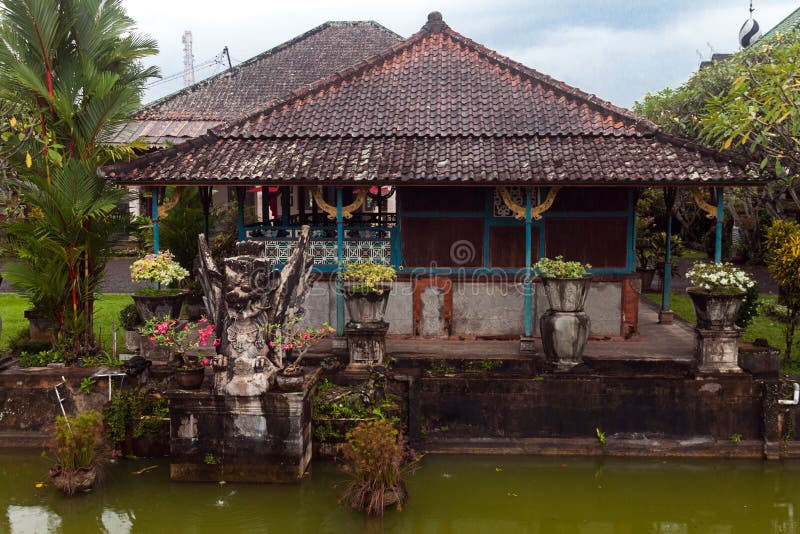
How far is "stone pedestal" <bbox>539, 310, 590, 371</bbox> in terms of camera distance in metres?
9.77

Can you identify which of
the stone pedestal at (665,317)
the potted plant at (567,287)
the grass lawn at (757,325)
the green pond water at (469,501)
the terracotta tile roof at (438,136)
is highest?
the terracotta tile roof at (438,136)

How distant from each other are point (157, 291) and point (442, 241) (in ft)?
16.4

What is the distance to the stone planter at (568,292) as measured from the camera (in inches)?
384

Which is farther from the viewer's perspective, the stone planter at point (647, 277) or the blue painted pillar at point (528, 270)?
the stone planter at point (647, 277)

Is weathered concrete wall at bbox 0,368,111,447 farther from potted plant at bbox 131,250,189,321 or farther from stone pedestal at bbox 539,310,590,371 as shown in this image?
stone pedestal at bbox 539,310,590,371

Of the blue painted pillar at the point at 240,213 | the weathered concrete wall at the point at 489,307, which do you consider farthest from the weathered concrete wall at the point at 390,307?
the blue painted pillar at the point at 240,213

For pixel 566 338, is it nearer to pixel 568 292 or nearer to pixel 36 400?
pixel 568 292

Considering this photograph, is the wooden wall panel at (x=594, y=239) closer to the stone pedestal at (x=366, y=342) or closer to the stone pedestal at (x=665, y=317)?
the stone pedestal at (x=665, y=317)

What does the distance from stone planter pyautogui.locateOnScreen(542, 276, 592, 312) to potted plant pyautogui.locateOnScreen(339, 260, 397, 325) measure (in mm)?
2512

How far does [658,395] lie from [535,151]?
4.41 meters

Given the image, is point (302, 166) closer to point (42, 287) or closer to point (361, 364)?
point (361, 364)

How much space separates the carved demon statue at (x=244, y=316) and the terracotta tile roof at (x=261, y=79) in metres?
12.3

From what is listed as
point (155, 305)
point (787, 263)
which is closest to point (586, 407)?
point (787, 263)

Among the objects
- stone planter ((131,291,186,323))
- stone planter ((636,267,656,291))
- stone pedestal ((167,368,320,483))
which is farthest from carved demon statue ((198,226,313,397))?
stone planter ((636,267,656,291))
